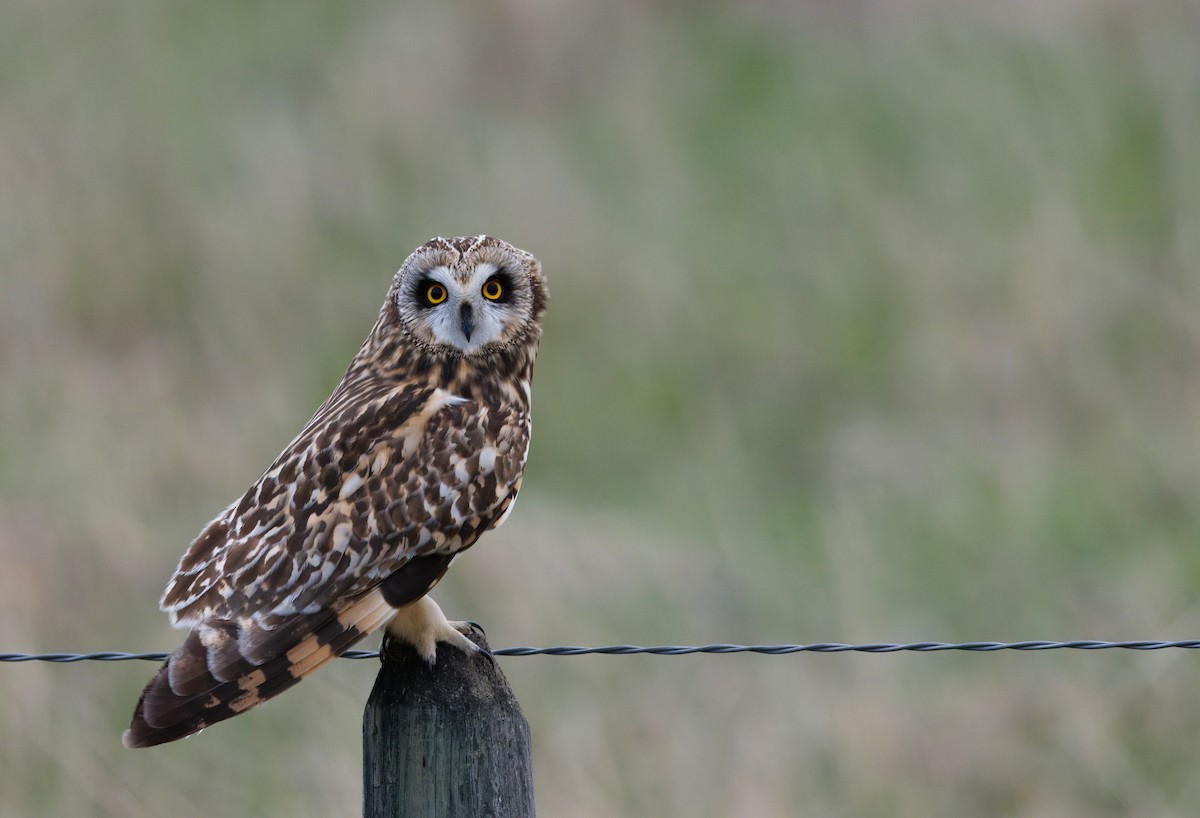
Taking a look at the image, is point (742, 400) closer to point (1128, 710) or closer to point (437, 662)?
point (1128, 710)

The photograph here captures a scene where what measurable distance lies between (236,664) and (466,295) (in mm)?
1004

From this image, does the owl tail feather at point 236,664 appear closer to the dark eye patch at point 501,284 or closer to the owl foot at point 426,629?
the owl foot at point 426,629

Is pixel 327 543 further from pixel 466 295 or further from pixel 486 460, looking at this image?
pixel 466 295

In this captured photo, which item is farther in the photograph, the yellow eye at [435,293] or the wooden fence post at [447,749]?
the yellow eye at [435,293]

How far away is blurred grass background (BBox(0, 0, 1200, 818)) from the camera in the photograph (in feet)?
17.6

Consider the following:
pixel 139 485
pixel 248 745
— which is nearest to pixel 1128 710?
pixel 248 745

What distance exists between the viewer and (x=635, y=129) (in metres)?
10.9

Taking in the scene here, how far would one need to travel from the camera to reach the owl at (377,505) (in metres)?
3.02

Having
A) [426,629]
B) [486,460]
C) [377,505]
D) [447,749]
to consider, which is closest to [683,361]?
[486,460]

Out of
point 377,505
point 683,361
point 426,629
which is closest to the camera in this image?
point 426,629

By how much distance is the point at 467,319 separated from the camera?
364 centimetres

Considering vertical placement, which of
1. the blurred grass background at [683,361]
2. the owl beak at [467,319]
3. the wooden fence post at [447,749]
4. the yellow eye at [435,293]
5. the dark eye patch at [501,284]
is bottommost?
the wooden fence post at [447,749]

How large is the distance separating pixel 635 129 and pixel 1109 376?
152 inches

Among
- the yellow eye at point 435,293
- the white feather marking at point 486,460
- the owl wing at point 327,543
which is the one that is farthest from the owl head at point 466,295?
the white feather marking at point 486,460
